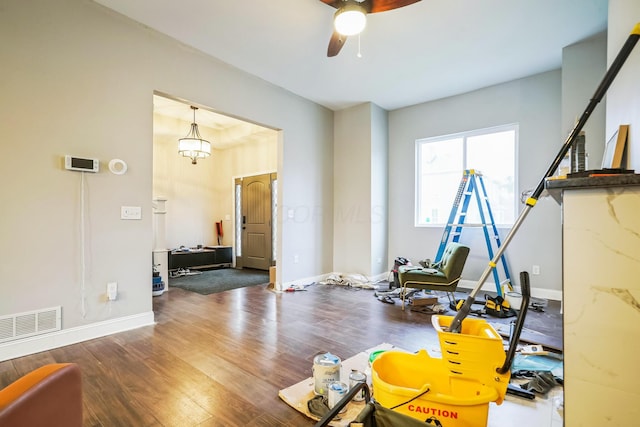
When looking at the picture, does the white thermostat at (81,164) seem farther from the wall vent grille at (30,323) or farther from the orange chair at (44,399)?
the orange chair at (44,399)

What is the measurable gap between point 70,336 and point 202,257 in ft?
13.4

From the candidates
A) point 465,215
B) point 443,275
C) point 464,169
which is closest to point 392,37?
point 464,169

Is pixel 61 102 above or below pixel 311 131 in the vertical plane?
below

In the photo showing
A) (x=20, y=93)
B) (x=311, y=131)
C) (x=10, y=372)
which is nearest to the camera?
(x=10, y=372)

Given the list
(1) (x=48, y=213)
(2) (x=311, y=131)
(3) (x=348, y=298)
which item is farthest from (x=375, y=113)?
(1) (x=48, y=213)

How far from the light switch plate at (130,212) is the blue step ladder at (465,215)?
388cm

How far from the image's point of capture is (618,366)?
3.26 feet

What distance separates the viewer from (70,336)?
2541mm

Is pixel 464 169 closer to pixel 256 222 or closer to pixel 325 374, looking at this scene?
pixel 325 374

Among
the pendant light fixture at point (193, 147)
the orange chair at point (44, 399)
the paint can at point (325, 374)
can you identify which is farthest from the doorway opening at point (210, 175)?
the orange chair at point (44, 399)

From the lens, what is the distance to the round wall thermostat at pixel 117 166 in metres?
2.80

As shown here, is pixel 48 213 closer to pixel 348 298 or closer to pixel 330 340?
pixel 330 340

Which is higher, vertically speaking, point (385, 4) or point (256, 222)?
point (385, 4)

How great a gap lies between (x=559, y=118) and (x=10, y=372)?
6.11 metres
